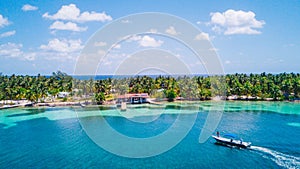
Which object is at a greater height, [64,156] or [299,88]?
[299,88]

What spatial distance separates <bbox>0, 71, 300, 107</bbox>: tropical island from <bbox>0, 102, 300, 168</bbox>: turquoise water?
8846 mm

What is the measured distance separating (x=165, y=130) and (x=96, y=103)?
20430 mm

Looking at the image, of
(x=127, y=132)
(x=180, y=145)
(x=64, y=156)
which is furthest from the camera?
(x=127, y=132)

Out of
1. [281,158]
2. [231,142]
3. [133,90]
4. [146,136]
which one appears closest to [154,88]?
[133,90]

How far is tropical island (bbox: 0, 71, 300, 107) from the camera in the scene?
4181 cm

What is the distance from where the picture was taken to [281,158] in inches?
651

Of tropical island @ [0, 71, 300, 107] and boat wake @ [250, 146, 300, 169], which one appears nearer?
boat wake @ [250, 146, 300, 169]

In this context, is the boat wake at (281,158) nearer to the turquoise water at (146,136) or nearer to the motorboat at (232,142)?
the turquoise water at (146,136)

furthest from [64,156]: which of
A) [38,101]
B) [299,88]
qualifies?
[299,88]

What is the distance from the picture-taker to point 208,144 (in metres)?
19.7

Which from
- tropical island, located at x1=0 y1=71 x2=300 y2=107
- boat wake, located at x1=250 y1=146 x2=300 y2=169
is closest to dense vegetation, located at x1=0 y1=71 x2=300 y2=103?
tropical island, located at x1=0 y1=71 x2=300 y2=107

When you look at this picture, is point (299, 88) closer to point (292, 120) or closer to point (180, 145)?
point (292, 120)

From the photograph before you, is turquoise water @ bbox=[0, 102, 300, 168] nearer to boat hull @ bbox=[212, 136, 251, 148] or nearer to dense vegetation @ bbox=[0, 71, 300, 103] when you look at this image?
boat hull @ bbox=[212, 136, 251, 148]

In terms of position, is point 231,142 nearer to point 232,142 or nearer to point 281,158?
point 232,142
